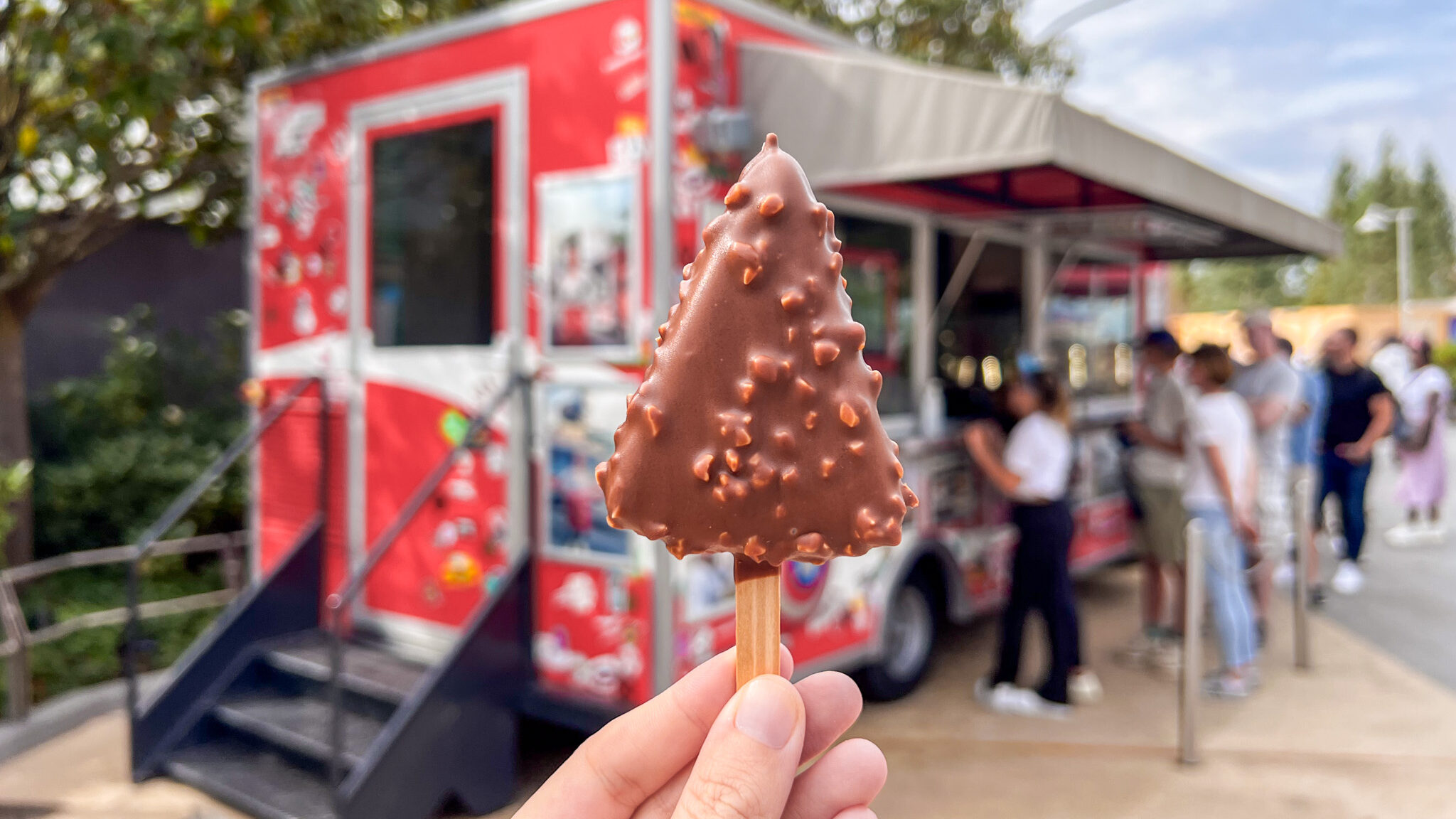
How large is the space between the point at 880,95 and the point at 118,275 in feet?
26.3

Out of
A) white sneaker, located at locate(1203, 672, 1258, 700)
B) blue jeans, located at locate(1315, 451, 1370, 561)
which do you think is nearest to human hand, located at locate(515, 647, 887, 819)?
white sneaker, located at locate(1203, 672, 1258, 700)

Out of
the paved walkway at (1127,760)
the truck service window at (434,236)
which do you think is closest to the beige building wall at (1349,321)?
the paved walkway at (1127,760)

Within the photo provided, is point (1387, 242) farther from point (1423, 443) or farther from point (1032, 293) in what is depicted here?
point (1032, 293)

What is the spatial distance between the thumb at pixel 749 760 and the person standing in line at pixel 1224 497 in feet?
15.4

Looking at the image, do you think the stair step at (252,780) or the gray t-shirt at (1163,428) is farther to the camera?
the gray t-shirt at (1163,428)

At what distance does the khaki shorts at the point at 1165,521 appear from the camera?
5789mm

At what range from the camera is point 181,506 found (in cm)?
479

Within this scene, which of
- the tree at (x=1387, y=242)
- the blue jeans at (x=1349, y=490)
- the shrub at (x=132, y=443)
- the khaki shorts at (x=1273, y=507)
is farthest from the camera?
the tree at (x=1387, y=242)

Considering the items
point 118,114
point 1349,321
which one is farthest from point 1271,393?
point 1349,321

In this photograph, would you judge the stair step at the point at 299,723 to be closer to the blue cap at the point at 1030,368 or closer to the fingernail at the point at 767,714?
the fingernail at the point at 767,714

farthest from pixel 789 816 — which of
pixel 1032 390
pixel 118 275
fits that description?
pixel 118 275

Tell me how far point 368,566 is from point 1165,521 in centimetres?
439

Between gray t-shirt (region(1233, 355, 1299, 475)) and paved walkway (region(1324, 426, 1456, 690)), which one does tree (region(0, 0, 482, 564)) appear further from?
paved walkway (region(1324, 426, 1456, 690))

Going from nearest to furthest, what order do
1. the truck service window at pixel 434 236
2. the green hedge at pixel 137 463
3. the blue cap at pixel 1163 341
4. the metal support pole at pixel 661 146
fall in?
1. the metal support pole at pixel 661 146
2. the truck service window at pixel 434 236
3. the blue cap at pixel 1163 341
4. the green hedge at pixel 137 463
